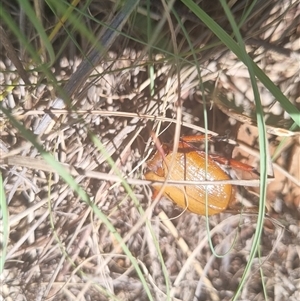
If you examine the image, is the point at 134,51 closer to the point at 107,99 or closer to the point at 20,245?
the point at 107,99

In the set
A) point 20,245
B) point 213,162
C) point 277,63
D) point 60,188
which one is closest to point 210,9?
point 277,63

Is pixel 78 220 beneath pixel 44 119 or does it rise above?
beneath

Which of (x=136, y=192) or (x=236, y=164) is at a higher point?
(x=236, y=164)

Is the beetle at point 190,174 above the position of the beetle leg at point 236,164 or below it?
below

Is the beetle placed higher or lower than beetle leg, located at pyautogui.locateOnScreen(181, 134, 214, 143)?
lower

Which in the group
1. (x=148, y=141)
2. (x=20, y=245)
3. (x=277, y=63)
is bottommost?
(x=20, y=245)

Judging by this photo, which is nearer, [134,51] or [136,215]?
[134,51]

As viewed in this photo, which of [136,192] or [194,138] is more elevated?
[194,138]

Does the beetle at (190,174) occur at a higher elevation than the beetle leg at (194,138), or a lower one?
Result: lower
